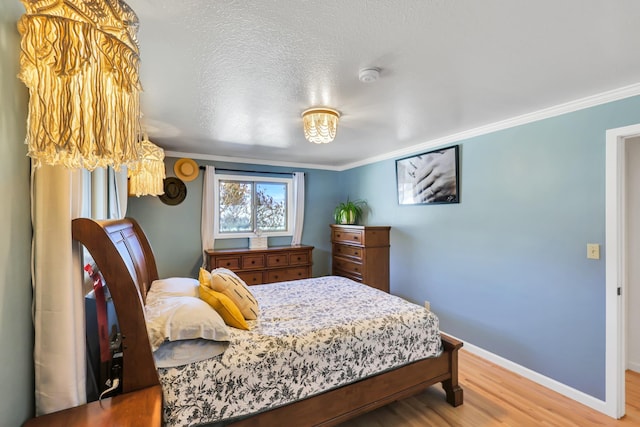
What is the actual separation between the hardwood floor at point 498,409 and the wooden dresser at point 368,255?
67.1 inches

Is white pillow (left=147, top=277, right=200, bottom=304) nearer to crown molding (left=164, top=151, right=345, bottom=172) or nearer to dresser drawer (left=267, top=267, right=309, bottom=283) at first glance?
dresser drawer (left=267, top=267, right=309, bottom=283)

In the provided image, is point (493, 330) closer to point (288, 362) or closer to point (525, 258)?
point (525, 258)

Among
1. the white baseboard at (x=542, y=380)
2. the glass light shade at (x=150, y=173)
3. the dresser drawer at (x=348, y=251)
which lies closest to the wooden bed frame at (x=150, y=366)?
the glass light shade at (x=150, y=173)

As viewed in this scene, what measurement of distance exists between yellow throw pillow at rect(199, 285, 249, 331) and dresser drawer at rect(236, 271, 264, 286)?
2074mm

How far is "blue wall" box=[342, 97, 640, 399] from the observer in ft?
7.21

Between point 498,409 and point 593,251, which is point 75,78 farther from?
point 593,251

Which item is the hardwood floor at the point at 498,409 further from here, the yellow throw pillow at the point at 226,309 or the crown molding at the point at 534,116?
the crown molding at the point at 534,116

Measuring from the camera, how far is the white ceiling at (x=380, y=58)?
1.24 meters

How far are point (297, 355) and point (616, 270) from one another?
7.78 feet

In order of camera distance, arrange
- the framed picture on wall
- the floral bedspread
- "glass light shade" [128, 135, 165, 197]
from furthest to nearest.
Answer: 1. the framed picture on wall
2. "glass light shade" [128, 135, 165, 197]
3. the floral bedspread

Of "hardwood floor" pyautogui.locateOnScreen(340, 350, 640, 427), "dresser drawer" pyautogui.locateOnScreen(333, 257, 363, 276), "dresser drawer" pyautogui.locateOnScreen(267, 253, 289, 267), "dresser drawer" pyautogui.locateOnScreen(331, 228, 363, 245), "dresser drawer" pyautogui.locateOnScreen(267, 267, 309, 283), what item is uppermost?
"dresser drawer" pyautogui.locateOnScreen(331, 228, 363, 245)

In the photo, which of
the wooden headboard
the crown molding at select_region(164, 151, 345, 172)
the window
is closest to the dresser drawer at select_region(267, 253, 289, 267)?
the window

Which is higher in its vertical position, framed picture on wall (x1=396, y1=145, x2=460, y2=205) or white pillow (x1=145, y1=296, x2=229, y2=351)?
framed picture on wall (x1=396, y1=145, x2=460, y2=205)

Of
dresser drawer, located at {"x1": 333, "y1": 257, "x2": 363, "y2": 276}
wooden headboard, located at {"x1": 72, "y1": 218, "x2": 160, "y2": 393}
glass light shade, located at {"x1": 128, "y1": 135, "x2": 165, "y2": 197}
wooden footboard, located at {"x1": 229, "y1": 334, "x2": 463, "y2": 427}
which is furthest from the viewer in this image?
dresser drawer, located at {"x1": 333, "y1": 257, "x2": 363, "y2": 276}
